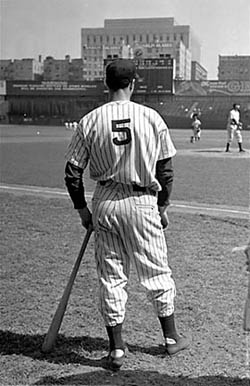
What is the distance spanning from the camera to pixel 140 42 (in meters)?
28.1

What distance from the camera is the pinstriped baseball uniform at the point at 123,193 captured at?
3088 millimetres

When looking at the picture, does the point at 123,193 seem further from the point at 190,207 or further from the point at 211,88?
the point at 211,88

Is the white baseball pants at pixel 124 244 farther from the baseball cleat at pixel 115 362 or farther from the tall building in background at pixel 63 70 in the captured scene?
the tall building in background at pixel 63 70

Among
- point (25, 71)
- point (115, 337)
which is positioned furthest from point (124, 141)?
point (25, 71)

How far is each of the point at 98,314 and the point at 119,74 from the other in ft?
5.39

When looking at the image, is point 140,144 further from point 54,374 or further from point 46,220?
point 46,220

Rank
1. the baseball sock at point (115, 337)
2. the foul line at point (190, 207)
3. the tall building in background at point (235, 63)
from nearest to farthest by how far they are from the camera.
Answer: the baseball sock at point (115, 337) → the tall building in background at point (235, 63) → the foul line at point (190, 207)

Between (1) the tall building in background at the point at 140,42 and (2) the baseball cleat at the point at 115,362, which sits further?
(1) the tall building in background at the point at 140,42

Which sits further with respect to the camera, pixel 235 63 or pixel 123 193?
pixel 235 63

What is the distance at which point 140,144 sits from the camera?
308 centimetres

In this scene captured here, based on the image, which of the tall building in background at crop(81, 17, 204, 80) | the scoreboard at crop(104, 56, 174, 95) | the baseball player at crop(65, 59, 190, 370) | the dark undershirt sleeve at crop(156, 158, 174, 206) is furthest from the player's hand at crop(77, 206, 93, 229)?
the scoreboard at crop(104, 56, 174, 95)

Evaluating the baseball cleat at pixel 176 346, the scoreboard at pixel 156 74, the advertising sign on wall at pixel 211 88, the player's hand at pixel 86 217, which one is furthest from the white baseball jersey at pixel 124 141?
the advertising sign on wall at pixel 211 88

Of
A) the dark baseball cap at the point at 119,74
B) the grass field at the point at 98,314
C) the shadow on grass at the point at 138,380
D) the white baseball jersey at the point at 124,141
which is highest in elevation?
the dark baseball cap at the point at 119,74

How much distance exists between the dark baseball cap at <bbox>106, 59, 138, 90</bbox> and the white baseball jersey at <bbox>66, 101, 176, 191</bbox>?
9cm
